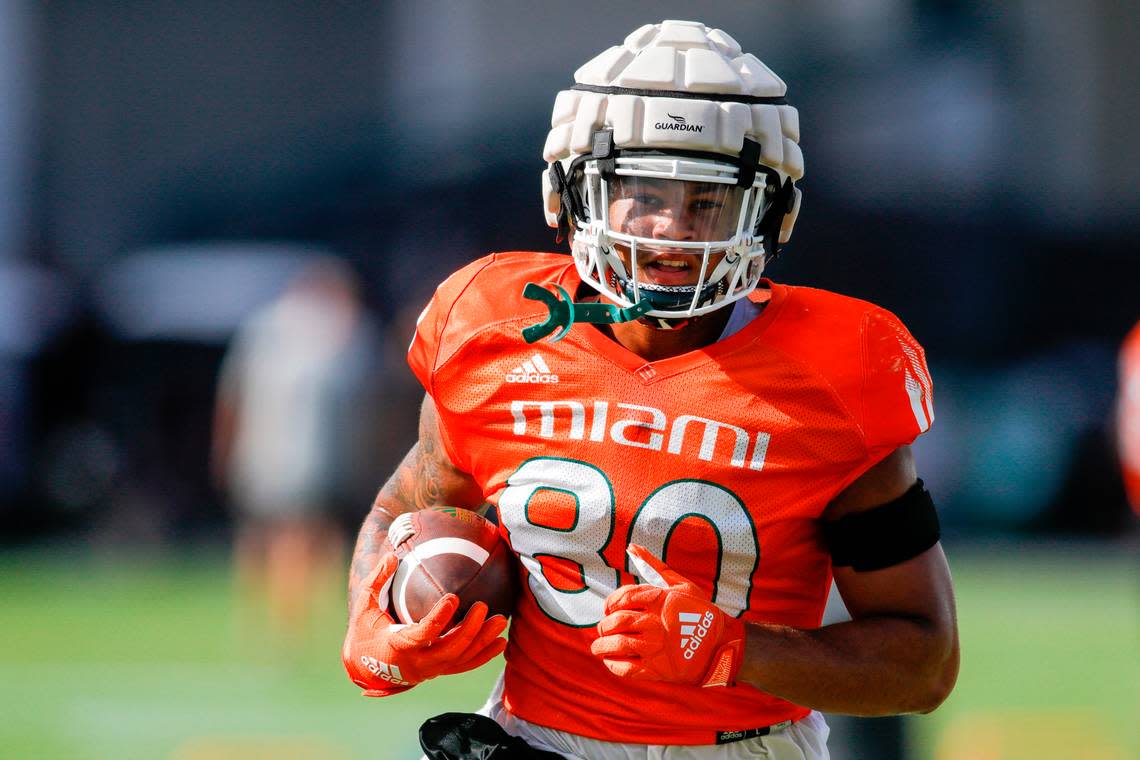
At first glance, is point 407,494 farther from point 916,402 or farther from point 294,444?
point 294,444

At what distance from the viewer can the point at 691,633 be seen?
2.37 metres

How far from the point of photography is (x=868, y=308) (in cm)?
268

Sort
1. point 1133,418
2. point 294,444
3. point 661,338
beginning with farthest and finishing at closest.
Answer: point 294,444 < point 1133,418 < point 661,338

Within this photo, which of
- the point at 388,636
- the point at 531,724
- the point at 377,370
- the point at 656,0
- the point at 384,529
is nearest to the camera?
the point at 388,636

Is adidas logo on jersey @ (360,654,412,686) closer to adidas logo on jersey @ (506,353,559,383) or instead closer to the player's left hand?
the player's left hand

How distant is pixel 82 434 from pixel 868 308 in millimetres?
9026

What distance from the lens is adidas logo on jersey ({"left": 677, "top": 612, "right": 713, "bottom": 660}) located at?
7.77 ft

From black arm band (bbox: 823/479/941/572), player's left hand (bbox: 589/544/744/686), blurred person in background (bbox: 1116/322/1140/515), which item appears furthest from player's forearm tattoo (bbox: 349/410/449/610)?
blurred person in background (bbox: 1116/322/1140/515)

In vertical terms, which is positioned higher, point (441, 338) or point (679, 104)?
point (679, 104)

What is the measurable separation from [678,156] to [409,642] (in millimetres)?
890

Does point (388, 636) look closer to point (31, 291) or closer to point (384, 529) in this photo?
point (384, 529)

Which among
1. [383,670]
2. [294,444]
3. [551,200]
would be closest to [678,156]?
[551,200]

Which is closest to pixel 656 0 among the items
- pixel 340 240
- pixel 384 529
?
pixel 340 240

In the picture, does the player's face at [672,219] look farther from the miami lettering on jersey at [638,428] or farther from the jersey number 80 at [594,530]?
the jersey number 80 at [594,530]
